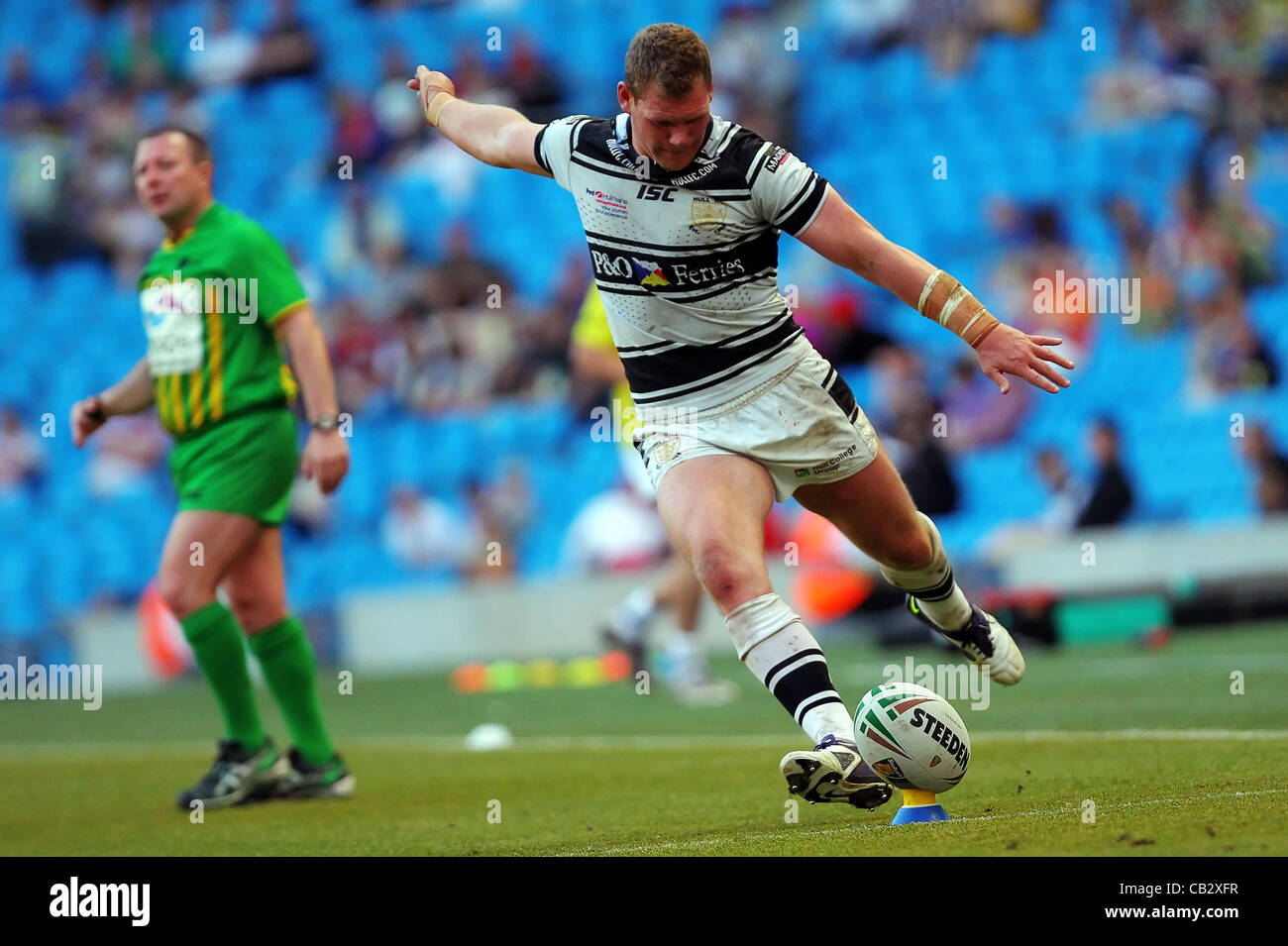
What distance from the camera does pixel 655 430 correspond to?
5.66 meters

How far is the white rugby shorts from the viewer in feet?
18.0

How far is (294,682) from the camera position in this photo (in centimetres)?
731

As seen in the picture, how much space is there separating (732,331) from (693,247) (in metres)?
0.32

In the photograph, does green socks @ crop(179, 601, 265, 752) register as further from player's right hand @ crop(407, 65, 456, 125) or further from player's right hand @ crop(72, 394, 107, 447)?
player's right hand @ crop(407, 65, 456, 125)

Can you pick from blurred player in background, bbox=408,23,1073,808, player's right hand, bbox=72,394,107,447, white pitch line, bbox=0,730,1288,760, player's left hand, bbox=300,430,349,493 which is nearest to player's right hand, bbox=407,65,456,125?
blurred player in background, bbox=408,23,1073,808

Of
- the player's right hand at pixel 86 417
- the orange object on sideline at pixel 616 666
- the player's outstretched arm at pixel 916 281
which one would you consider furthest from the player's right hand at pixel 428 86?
the orange object on sideline at pixel 616 666

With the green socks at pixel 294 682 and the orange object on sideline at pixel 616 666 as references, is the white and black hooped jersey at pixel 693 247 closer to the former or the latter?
the green socks at pixel 294 682

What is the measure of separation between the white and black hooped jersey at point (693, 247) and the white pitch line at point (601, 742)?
240cm

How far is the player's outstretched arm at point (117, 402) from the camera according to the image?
7582mm

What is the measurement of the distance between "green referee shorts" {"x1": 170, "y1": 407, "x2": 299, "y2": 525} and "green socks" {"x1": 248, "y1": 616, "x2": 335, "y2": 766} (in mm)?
483

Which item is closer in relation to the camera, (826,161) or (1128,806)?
(1128,806)

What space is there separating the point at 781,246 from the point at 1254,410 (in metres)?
5.38
